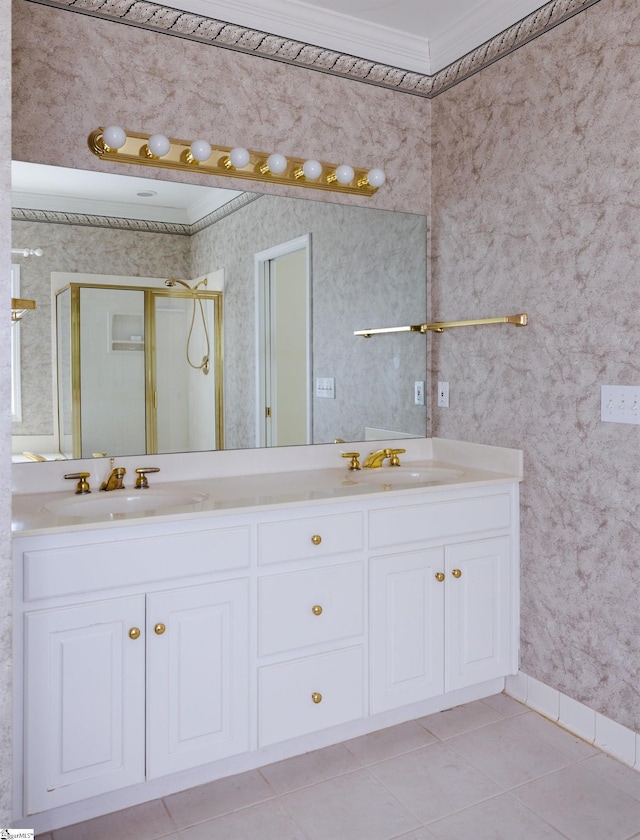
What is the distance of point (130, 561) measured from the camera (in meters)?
1.66

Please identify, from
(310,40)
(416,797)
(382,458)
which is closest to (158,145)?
(310,40)

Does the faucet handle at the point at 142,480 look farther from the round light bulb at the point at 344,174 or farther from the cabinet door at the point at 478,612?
the round light bulb at the point at 344,174

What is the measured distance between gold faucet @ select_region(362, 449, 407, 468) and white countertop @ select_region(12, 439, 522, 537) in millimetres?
39

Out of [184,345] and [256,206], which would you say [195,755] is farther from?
[256,206]

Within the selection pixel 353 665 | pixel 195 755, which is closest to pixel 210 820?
pixel 195 755

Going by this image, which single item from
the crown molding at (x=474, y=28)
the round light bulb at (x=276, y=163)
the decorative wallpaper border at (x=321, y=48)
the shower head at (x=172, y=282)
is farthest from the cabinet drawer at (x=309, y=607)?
the crown molding at (x=474, y=28)

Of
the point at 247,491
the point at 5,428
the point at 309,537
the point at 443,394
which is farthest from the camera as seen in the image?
the point at 443,394

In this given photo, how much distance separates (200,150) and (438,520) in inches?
56.0

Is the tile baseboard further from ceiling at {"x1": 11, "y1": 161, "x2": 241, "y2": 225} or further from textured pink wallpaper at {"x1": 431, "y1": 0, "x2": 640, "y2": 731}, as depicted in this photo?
ceiling at {"x1": 11, "y1": 161, "x2": 241, "y2": 225}

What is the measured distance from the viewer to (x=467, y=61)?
96.5 inches

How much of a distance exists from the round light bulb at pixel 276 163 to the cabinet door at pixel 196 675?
1.38m

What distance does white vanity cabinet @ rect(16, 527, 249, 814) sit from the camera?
1569mm

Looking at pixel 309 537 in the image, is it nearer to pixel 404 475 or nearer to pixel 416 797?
pixel 404 475

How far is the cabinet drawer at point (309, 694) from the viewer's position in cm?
186
